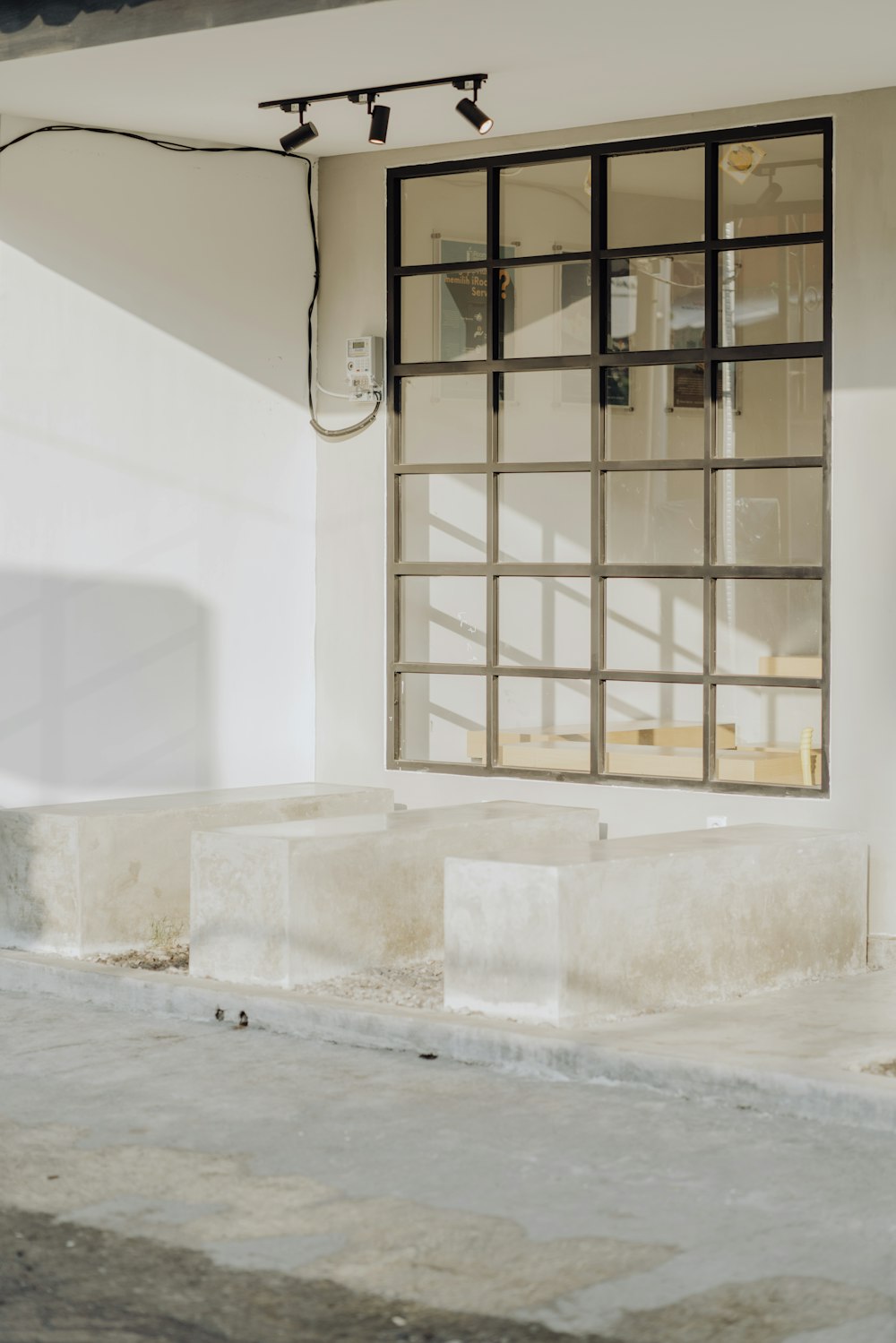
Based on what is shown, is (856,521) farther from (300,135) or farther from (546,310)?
(300,135)

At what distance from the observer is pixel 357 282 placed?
998 centimetres

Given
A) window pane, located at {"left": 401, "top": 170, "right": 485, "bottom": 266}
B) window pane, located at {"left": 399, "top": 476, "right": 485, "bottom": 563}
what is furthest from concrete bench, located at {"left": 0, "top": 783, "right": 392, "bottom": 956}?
window pane, located at {"left": 401, "top": 170, "right": 485, "bottom": 266}

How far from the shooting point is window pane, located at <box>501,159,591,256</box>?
30.2 feet

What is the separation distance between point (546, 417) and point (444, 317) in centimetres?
82

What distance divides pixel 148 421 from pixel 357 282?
1.40 metres

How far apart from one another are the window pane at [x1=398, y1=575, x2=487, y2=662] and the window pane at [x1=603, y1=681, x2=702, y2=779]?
0.84 m

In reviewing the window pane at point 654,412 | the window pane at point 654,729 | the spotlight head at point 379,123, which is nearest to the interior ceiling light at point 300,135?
the spotlight head at point 379,123

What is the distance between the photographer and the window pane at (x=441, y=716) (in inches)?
381

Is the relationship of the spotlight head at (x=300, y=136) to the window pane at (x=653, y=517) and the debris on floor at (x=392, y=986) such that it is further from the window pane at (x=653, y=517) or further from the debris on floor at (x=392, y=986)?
the debris on floor at (x=392, y=986)

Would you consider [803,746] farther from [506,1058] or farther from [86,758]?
Result: [86,758]

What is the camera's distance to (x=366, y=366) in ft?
32.2

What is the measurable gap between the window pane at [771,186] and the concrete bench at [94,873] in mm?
3723

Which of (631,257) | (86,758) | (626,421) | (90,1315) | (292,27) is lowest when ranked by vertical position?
(90,1315)

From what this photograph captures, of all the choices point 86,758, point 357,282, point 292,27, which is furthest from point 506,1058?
point 357,282
